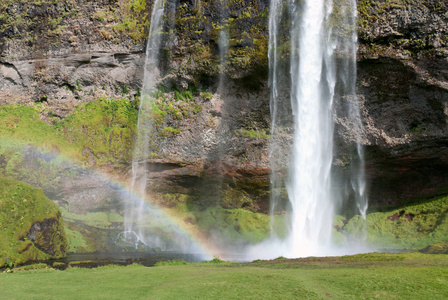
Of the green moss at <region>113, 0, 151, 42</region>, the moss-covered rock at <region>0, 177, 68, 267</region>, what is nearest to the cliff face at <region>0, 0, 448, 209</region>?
the green moss at <region>113, 0, 151, 42</region>

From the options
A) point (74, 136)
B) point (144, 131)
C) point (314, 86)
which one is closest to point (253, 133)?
point (314, 86)

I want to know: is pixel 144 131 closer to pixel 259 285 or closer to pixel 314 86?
pixel 314 86

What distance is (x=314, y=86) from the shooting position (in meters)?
26.9

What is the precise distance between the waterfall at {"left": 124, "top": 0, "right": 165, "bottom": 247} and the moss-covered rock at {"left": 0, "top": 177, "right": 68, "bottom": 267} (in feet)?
25.2

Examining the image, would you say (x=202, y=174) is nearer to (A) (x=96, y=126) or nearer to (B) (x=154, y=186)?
(B) (x=154, y=186)

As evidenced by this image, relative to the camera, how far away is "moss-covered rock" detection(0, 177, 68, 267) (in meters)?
19.4

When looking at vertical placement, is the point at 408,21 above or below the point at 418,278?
above

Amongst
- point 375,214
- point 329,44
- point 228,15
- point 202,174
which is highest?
point 228,15

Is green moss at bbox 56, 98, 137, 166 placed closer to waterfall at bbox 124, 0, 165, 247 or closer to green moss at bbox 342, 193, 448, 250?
waterfall at bbox 124, 0, 165, 247

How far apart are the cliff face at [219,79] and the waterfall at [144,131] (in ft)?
2.94

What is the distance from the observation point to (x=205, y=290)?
898cm

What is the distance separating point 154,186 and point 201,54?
1177 centimetres

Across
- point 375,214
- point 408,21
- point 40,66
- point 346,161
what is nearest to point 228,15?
point 408,21

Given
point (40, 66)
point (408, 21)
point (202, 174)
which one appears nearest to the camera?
point (408, 21)
